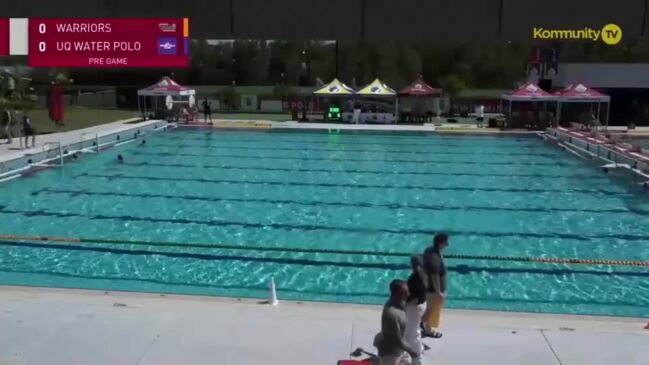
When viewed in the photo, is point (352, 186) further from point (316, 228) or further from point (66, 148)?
point (66, 148)

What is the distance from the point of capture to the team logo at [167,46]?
26453mm

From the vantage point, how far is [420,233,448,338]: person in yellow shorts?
587 centimetres

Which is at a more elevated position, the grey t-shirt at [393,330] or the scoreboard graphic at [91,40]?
the scoreboard graphic at [91,40]

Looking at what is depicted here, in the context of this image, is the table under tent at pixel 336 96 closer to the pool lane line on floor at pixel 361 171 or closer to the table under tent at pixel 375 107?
the table under tent at pixel 375 107

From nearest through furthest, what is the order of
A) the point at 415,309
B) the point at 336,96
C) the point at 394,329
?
the point at 394,329 < the point at 415,309 < the point at 336,96

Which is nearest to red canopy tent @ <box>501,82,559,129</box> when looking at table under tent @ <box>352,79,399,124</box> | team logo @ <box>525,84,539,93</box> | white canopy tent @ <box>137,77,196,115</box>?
team logo @ <box>525,84,539,93</box>

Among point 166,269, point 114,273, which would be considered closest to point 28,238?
point 114,273

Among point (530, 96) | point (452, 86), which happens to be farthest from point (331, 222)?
point (452, 86)

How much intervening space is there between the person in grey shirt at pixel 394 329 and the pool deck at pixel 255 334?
2.45 ft

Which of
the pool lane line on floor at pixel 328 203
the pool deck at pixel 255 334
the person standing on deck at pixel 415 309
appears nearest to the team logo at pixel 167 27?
the pool lane line on floor at pixel 328 203

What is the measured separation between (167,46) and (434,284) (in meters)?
23.2

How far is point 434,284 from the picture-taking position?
19.5 ft

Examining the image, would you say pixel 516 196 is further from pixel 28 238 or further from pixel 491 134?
pixel 491 134

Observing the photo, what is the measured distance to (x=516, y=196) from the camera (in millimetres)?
14883
